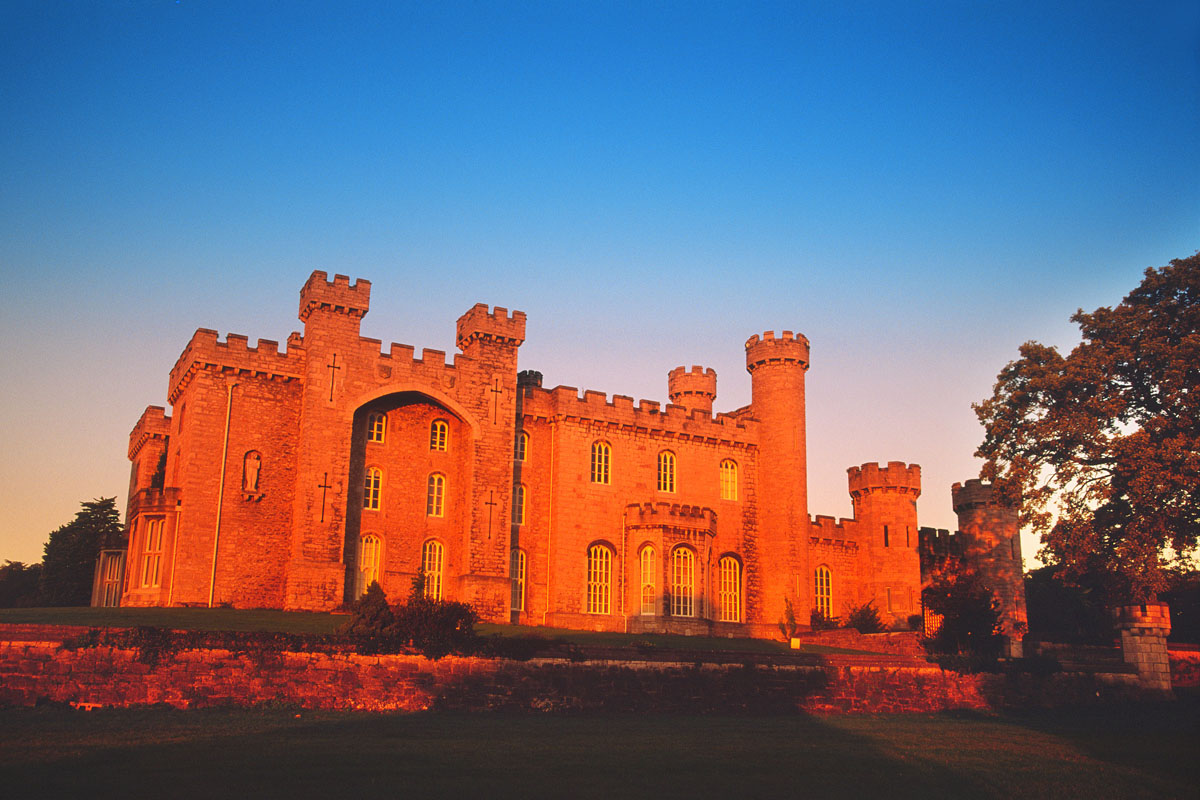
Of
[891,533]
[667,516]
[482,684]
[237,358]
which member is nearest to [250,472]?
[237,358]

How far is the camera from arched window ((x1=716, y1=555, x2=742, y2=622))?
43031 mm

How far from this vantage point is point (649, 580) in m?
40.0

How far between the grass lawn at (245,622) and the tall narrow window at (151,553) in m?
4.06

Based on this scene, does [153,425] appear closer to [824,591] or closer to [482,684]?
[482,684]

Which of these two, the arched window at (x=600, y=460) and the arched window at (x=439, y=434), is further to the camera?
the arched window at (x=600, y=460)

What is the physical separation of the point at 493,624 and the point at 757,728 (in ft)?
50.8

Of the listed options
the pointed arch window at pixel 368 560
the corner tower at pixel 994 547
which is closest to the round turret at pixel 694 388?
the corner tower at pixel 994 547

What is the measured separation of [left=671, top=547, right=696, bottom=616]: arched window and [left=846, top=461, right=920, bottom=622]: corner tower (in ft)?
38.0

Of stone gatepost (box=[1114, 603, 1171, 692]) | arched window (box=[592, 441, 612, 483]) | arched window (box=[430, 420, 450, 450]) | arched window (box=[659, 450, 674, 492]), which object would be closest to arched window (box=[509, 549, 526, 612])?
arched window (box=[592, 441, 612, 483])

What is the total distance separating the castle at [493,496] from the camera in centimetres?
3447

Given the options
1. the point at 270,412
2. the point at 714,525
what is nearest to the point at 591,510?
the point at 714,525

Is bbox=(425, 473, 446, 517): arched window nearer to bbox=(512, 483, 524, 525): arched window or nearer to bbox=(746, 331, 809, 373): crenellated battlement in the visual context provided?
bbox=(512, 483, 524, 525): arched window

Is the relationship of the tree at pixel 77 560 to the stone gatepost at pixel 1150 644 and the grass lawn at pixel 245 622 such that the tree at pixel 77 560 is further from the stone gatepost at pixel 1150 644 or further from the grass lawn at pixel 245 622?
the stone gatepost at pixel 1150 644

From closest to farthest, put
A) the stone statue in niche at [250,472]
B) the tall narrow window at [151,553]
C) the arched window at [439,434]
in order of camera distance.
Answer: the tall narrow window at [151,553] < the stone statue in niche at [250,472] < the arched window at [439,434]
